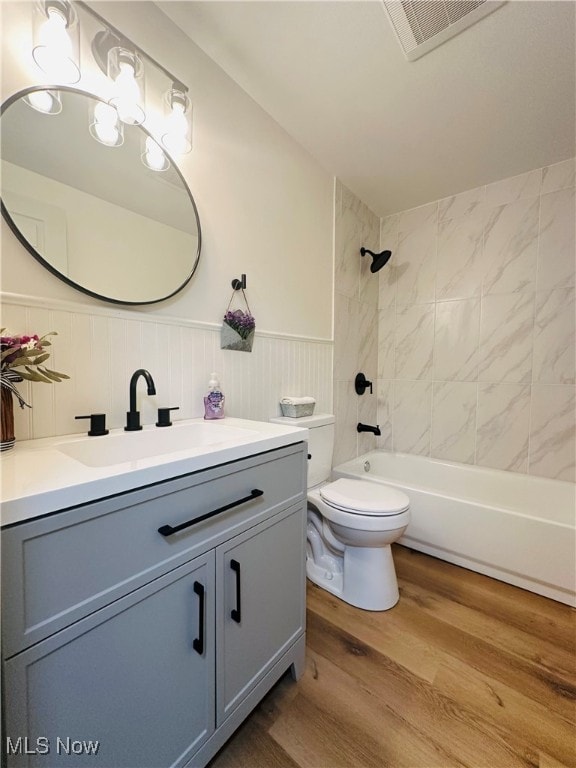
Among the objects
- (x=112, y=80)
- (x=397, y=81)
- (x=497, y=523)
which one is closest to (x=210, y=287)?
(x=112, y=80)

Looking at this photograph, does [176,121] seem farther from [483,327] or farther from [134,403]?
[483,327]

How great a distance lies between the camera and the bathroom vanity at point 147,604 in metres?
0.48

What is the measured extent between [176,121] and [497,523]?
228cm

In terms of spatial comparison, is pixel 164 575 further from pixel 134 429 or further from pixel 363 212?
pixel 363 212

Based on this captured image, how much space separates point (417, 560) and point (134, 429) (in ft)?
5.72

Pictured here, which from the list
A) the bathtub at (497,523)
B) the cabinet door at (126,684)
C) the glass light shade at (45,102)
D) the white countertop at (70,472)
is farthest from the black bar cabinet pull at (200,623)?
the bathtub at (497,523)

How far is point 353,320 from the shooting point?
234 centimetres

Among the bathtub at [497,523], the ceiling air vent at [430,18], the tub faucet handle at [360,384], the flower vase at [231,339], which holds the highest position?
the ceiling air vent at [430,18]

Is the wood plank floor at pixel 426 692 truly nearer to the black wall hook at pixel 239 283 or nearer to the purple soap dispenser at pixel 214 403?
the purple soap dispenser at pixel 214 403

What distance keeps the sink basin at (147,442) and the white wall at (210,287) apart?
11cm

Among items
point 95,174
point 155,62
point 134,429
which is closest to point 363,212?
point 155,62

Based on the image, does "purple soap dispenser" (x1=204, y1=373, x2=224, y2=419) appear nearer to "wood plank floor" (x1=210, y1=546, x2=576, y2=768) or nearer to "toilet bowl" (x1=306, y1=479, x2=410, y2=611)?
"toilet bowl" (x1=306, y1=479, x2=410, y2=611)

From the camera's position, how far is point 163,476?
0.64 m

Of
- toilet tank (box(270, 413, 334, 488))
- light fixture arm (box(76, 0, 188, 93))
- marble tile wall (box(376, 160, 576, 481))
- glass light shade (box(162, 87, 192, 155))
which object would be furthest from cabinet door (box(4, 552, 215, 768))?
marble tile wall (box(376, 160, 576, 481))
